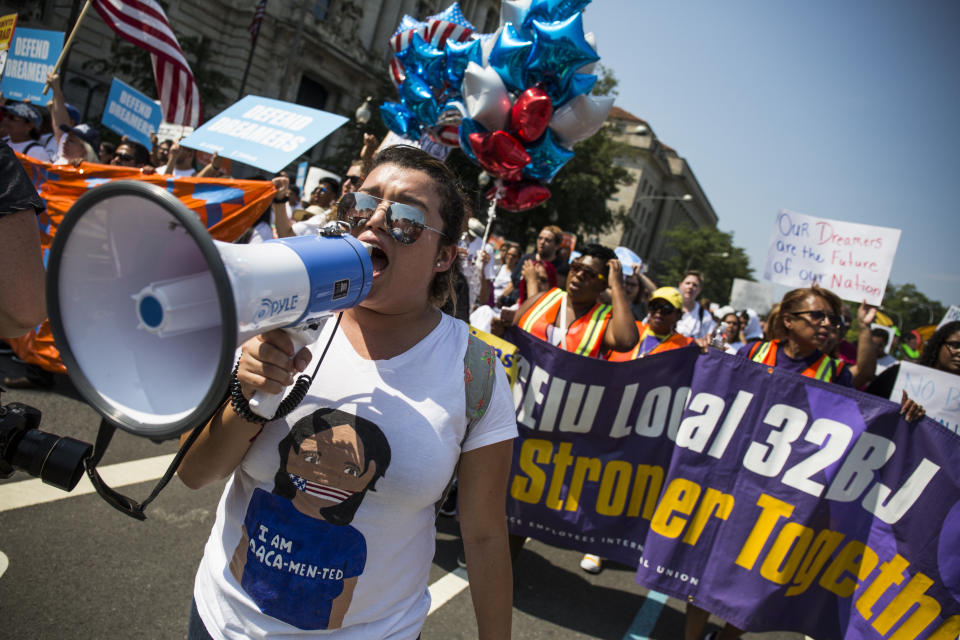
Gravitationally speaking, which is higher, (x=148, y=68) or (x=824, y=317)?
(x=148, y=68)

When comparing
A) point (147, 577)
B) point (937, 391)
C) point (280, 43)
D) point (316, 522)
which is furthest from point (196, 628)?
point (280, 43)

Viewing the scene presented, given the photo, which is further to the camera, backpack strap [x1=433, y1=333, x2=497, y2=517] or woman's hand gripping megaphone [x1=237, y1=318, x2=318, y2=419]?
backpack strap [x1=433, y1=333, x2=497, y2=517]

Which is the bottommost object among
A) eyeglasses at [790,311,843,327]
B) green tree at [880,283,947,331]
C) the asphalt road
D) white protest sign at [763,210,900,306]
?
the asphalt road

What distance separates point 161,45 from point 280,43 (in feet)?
67.9

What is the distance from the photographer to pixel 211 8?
2245cm

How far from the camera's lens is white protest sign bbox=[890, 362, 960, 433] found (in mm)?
3621

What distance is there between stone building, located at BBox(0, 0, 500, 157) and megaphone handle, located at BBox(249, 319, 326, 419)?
18.6 m

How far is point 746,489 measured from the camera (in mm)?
3158

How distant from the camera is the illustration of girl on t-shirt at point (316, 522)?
126 cm

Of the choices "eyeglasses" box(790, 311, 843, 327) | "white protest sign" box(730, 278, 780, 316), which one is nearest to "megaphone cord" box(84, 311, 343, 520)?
"eyeglasses" box(790, 311, 843, 327)

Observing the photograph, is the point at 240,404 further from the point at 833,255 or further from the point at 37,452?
the point at 833,255

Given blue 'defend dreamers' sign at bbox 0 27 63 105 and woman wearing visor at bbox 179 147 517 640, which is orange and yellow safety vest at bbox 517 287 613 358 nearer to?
woman wearing visor at bbox 179 147 517 640

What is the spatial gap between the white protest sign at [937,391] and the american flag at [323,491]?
3654 mm

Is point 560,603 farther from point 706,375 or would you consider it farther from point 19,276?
point 19,276
